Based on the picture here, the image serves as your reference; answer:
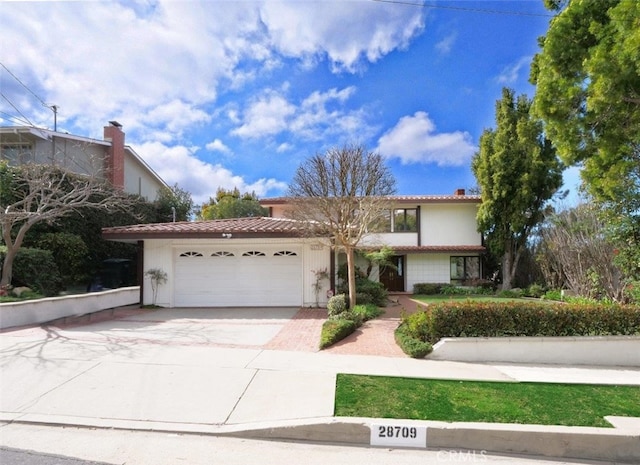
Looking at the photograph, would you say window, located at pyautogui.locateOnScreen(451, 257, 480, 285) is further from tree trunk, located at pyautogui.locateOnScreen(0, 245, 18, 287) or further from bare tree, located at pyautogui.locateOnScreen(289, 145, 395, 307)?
tree trunk, located at pyautogui.locateOnScreen(0, 245, 18, 287)

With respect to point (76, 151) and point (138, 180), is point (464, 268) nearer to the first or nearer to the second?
point (138, 180)

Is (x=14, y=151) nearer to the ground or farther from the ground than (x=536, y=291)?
farther from the ground

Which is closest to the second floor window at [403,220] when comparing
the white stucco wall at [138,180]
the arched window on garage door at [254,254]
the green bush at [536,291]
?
the green bush at [536,291]

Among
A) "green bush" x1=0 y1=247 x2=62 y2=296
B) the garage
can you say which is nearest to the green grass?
the garage

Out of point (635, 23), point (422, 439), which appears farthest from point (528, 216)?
point (422, 439)

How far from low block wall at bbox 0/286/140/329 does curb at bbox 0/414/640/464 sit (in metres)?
7.16

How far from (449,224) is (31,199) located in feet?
61.0

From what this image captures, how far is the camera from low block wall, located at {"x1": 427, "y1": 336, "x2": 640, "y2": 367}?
761 cm

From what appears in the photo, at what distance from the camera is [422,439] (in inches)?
Result: 163

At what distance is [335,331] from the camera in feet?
27.7

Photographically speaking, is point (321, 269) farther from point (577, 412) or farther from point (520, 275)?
point (520, 275)

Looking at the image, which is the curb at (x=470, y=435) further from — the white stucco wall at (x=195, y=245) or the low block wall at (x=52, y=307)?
the white stucco wall at (x=195, y=245)

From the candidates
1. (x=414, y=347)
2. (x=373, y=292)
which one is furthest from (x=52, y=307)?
(x=373, y=292)

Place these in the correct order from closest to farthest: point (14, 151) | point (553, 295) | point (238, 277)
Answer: point (238, 277) → point (553, 295) → point (14, 151)
